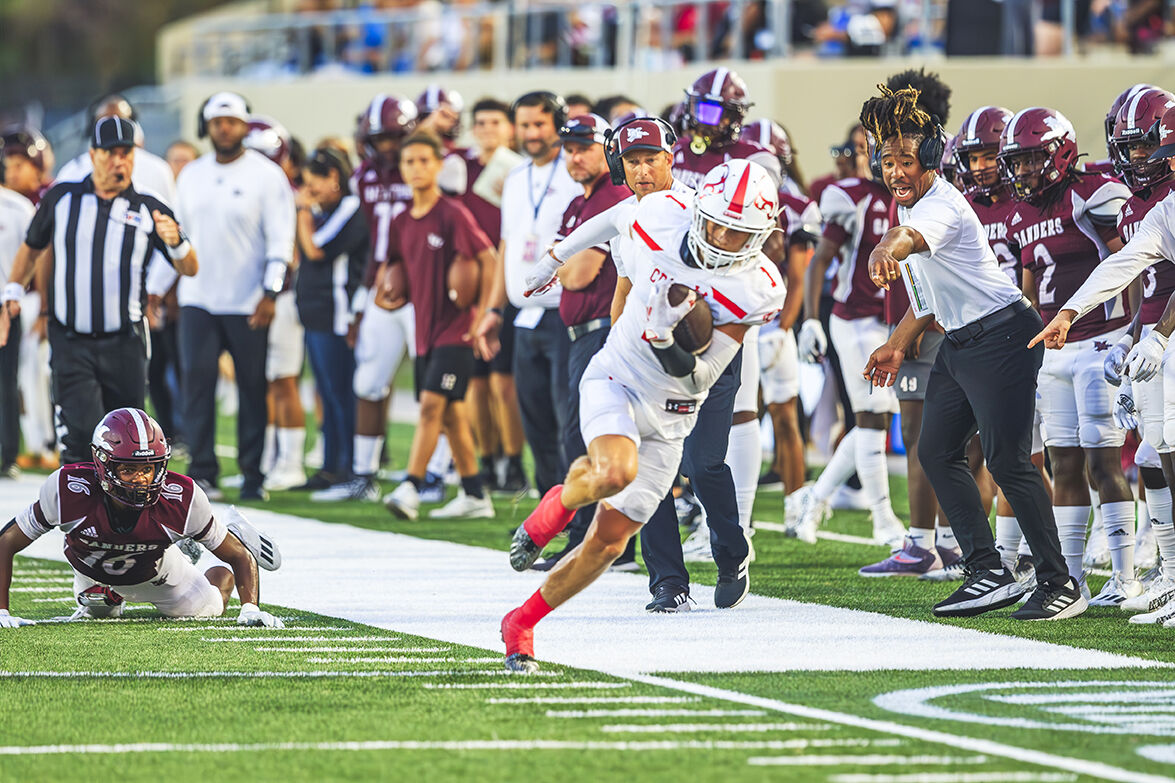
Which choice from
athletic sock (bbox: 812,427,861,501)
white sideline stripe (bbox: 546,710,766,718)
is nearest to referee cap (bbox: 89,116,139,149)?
athletic sock (bbox: 812,427,861,501)

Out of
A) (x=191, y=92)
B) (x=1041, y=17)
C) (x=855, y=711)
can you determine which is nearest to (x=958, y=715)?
(x=855, y=711)

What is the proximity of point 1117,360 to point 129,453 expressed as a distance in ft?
12.3

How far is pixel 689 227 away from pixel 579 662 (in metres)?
1.56

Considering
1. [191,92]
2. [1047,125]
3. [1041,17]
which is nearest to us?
[1047,125]

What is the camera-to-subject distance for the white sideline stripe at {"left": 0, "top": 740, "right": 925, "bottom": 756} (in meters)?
5.39

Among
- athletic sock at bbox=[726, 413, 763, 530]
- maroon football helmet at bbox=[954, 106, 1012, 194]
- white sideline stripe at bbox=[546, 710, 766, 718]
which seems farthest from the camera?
athletic sock at bbox=[726, 413, 763, 530]

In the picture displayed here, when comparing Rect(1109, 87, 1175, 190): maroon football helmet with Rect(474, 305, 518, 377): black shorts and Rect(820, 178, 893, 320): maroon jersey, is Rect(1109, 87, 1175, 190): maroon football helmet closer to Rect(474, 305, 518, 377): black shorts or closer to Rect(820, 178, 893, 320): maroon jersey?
Rect(820, 178, 893, 320): maroon jersey

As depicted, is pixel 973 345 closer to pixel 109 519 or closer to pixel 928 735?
pixel 928 735

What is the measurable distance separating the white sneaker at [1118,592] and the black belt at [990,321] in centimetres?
130

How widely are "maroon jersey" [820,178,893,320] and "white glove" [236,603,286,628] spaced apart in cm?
389

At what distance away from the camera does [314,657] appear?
22.5 ft

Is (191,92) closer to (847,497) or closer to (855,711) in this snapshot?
(847,497)

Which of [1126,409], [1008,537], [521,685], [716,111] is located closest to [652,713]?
[521,685]

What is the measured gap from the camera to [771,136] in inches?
419
